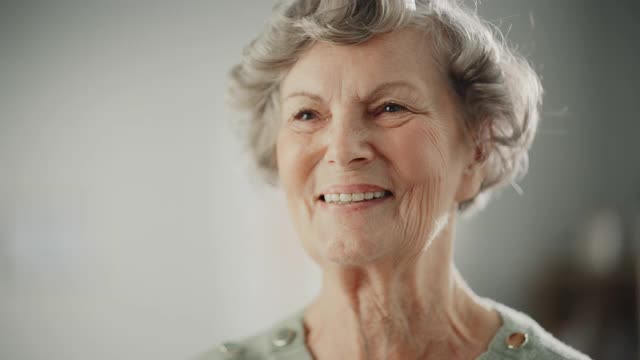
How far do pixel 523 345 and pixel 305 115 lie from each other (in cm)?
64

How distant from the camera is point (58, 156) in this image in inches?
69.1

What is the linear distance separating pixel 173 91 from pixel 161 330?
71 centimetres

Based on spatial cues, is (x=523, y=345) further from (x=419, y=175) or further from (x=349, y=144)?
(x=349, y=144)

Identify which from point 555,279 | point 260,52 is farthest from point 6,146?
point 555,279

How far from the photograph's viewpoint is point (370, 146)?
1.24 m

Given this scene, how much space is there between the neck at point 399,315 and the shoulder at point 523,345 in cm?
3

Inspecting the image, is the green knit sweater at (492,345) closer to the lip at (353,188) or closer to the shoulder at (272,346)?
the shoulder at (272,346)

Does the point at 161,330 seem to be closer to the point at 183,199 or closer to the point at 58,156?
the point at 183,199

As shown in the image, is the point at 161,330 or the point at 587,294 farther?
the point at 587,294

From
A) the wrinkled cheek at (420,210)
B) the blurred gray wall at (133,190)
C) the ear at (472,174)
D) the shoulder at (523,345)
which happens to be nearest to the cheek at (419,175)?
the wrinkled cheek at (420,210)

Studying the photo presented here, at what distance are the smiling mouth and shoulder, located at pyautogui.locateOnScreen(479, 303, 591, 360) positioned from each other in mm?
385

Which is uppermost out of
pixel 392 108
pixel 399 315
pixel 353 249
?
pixel 392 108

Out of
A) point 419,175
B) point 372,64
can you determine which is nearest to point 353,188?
point 419,175

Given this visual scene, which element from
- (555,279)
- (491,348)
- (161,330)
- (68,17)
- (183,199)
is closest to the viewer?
(491,348)
